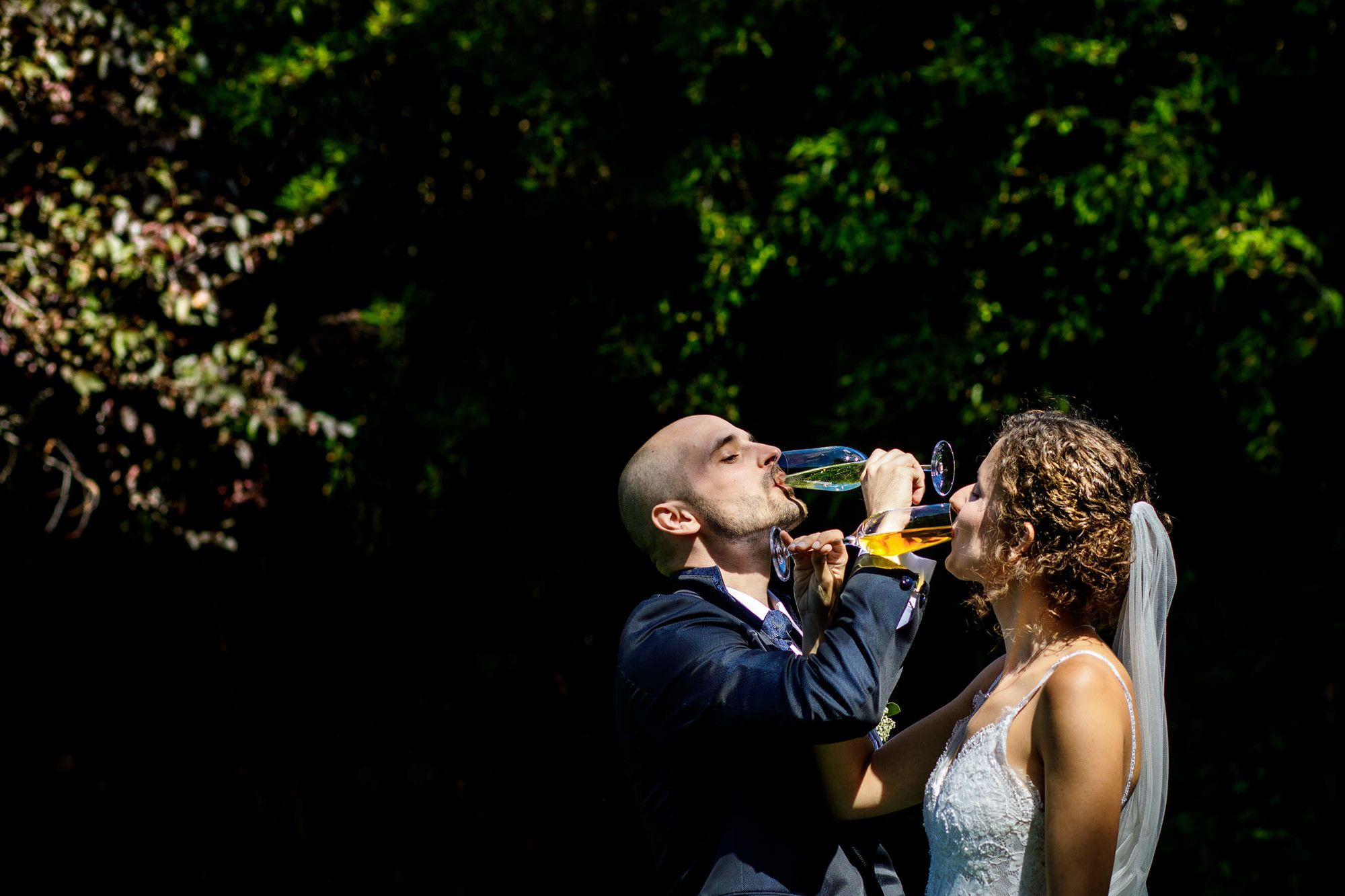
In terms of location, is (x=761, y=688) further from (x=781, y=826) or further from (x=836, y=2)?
(x=836, y=2)

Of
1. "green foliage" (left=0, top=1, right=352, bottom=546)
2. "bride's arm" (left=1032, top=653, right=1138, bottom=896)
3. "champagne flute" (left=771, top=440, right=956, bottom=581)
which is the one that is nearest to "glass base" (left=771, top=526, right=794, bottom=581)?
"champagne flute" (left=771, top=440, right=956, bottom=581)

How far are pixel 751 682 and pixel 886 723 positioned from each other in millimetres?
607

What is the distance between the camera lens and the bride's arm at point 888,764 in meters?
1.97

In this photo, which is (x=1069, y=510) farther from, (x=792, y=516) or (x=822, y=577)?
(x=792, y=516)

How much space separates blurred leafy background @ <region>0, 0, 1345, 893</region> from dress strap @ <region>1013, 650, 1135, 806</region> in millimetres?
1529

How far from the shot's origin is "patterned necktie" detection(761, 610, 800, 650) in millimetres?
2174

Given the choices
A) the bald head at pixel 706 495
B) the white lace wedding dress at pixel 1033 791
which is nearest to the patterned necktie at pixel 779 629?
the bald head at pixel 706 495

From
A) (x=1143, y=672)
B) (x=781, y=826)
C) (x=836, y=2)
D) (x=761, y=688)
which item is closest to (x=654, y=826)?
(x=781, y=826)

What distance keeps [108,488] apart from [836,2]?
13.1ft

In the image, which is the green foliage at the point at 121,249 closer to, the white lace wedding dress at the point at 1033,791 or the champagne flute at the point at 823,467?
the champagne flute at the point at 823,467

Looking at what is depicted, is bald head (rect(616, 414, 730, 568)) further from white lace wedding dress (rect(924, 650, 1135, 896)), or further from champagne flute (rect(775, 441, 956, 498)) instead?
white lace wedding dress (rect(924, 650, 1135, 896))

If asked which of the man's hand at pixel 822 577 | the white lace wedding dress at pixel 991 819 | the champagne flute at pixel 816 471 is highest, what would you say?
the champagne flute at pixel 816 471

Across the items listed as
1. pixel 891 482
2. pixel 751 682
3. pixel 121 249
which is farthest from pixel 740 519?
pixel 121 249

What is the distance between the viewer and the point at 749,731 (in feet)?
5.95
